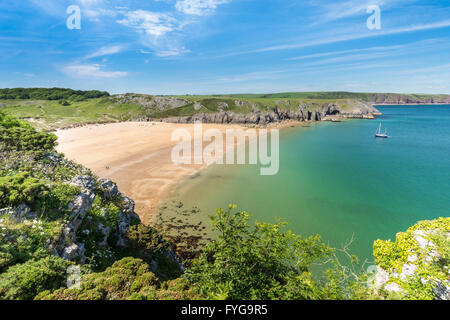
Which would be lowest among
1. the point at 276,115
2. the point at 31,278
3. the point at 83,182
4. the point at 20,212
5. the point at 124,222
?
the point at 124,222

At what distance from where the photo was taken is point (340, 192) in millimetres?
34094

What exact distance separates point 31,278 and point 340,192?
3738 centimetres

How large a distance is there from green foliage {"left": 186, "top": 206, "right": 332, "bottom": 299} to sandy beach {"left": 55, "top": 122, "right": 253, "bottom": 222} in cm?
1965

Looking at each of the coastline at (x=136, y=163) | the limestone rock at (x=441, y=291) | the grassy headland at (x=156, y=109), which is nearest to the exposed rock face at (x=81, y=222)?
the coastline at (x=136, y=163)

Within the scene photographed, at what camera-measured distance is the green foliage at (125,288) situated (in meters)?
7.47

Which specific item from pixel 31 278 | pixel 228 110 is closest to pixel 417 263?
pixel 31 278

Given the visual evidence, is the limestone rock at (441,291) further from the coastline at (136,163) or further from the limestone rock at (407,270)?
the coastline at (136,163)

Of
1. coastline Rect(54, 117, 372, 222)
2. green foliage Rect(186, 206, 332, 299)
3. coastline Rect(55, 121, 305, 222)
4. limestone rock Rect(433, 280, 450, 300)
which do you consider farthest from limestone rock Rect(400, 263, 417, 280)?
coastline Rect(55, 121, 305, 222)

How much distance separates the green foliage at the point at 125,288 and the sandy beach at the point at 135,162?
18.6 meters

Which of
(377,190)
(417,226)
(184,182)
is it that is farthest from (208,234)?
(377,190)

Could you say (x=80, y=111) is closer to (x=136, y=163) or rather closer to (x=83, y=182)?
(x=136, y=163)

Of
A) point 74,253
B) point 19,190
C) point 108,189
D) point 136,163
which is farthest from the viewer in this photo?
point 136,163

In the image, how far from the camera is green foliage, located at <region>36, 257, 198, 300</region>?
7469 mm

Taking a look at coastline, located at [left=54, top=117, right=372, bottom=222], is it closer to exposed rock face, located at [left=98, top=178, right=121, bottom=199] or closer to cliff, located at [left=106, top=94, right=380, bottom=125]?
exposed rock face, located at [left=98, top=178, right=121, bottom=199]
